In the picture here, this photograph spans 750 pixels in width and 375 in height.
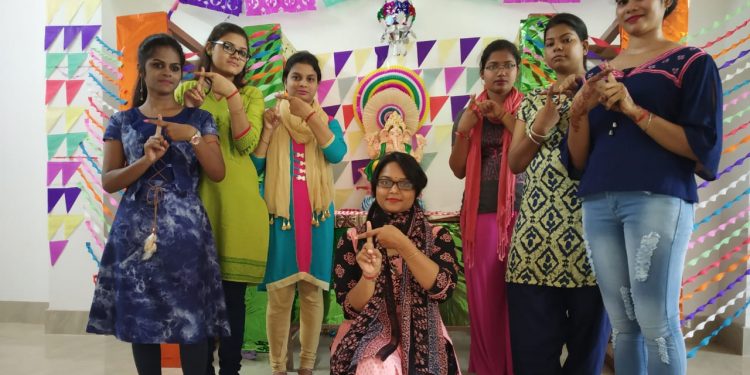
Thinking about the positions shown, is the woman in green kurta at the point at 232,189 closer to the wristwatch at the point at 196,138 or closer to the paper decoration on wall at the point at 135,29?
the wristwatch at the point at 196,138

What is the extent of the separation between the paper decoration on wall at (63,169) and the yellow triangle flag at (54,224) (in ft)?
0.80

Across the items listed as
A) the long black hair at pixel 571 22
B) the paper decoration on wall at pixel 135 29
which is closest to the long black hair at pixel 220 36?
the paper decoration on wall at pixel 135 29

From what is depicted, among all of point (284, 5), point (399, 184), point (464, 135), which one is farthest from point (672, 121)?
point (284, 5)

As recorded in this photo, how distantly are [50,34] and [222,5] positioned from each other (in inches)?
49.0

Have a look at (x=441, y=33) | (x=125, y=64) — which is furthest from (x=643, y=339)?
(x=441, y=33)

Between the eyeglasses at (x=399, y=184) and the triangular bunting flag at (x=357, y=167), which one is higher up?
the triangular bunting flag at (x=357, y=167)

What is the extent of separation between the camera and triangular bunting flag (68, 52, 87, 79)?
3.68 metres

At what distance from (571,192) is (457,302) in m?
1.55

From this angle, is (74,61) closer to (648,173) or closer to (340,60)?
(340,60)

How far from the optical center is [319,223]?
240 cm

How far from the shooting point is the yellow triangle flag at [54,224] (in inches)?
146

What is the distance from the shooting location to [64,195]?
372 cm

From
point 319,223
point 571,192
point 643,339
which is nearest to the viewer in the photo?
point 643,339

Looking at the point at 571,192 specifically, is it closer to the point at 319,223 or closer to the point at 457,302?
the point at 319,223
